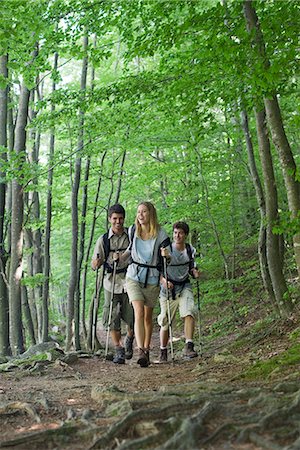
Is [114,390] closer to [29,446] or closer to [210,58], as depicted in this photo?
[29,446]

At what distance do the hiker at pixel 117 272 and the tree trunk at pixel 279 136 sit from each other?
8.94 ft

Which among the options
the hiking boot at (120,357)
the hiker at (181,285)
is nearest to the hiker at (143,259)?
the hiker at (181,285)

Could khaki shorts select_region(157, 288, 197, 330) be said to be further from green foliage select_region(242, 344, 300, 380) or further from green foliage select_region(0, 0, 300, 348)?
green foliage select_region(242, 344, 300, 380)

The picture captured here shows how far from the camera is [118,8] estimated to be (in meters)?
7.64

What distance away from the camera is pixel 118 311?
8.84 m

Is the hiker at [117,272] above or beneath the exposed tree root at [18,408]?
above

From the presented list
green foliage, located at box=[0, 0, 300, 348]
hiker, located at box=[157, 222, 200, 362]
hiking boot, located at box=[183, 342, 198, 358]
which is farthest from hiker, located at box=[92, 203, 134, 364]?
green foliage, located at box=[0, 0, 300, 348]

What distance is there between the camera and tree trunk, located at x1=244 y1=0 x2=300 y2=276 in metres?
5.94

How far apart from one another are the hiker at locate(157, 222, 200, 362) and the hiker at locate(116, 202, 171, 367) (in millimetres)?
382

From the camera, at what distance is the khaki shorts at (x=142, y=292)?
7.64 m

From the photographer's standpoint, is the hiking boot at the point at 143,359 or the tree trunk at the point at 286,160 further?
the hiking boot at the point at 143,359

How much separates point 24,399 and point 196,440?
103 inches

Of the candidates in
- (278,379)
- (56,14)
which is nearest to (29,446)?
(278,379)

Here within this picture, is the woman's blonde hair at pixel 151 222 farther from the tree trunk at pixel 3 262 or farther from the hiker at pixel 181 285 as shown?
the tree trunk at pixel 3 262
